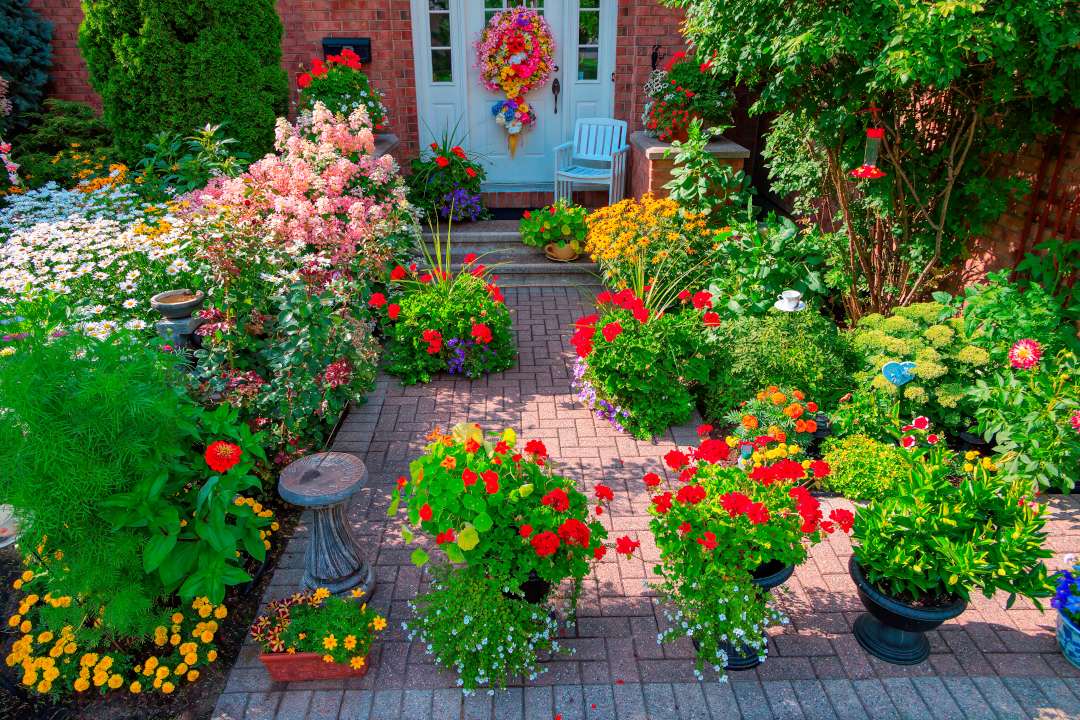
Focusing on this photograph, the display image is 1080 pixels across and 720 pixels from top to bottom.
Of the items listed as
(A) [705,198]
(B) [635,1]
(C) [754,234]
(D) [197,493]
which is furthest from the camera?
(B) [635,1]

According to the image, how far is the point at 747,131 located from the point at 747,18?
16.2 feet

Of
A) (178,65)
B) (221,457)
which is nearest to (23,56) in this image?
(178,65)

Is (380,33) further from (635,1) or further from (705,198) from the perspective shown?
(705,198)

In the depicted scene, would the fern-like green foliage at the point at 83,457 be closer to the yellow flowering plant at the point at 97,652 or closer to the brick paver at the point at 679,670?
the yellow flowering plant at the point at 97,652

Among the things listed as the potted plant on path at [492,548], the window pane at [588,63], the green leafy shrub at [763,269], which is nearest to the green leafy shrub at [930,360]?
the green leafy shrub at [763,269]

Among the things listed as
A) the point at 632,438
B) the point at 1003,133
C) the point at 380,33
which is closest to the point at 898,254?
the point at 1003,133

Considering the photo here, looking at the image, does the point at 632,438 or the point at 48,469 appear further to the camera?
the point at 632,438

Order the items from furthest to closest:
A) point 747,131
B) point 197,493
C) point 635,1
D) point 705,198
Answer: point 747,131
point 635,1
point 705,198
point 197,493

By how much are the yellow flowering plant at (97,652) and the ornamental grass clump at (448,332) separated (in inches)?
86.4

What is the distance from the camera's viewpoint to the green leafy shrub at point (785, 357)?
3502 millimetres

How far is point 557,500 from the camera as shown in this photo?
232 cm

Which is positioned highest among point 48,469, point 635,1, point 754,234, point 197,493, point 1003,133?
point 635,1

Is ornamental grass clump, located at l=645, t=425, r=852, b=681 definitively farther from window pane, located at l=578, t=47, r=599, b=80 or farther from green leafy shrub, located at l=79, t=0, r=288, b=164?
window pane, located at l=578, t=47, r=599, b=80

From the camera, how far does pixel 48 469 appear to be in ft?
6.61
